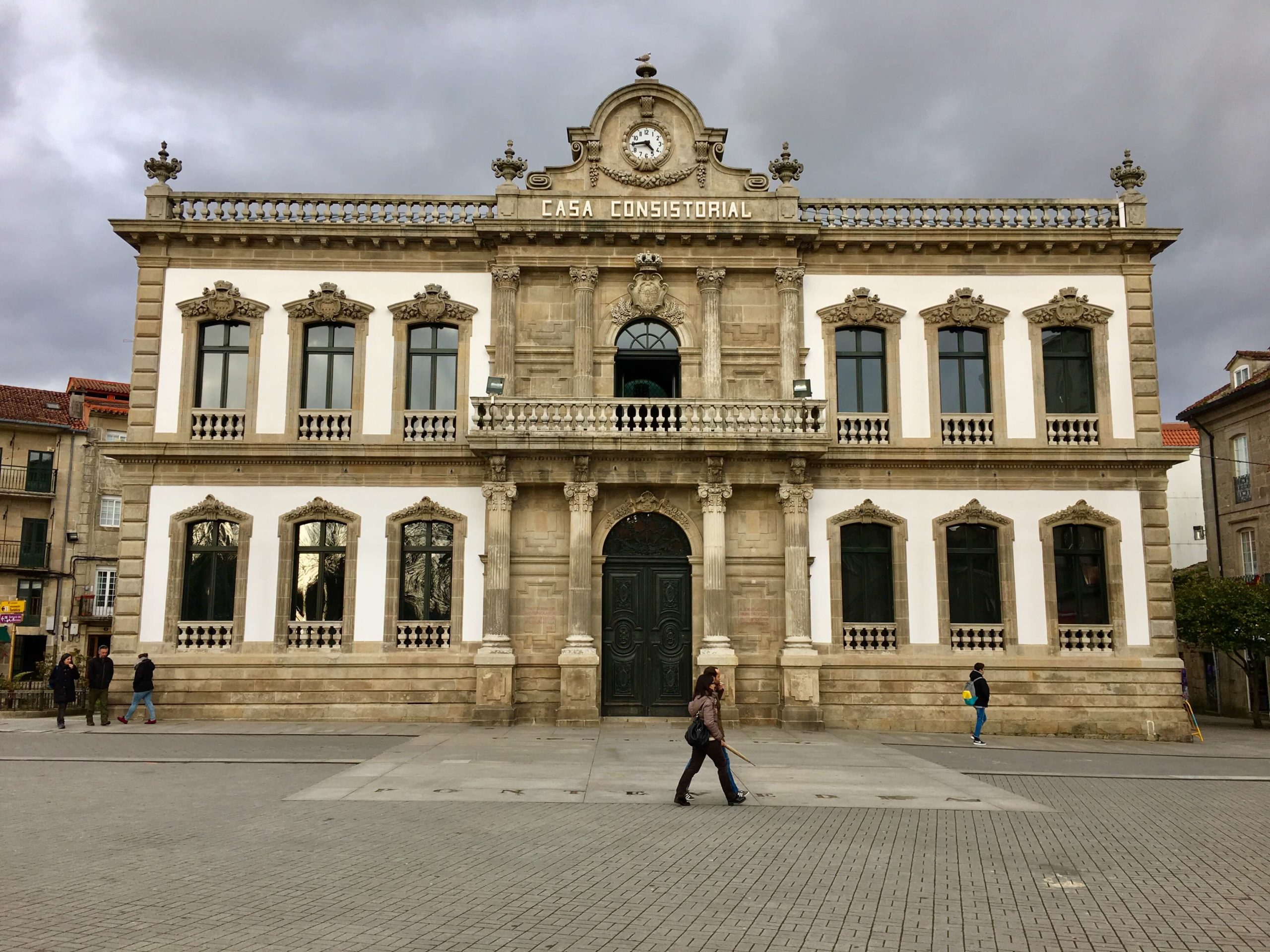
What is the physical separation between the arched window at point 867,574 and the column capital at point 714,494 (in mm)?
3179

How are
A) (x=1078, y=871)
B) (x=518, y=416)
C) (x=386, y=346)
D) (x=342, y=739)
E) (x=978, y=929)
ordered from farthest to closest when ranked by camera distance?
(x=386, y=346)
(x=518, y=416)
(x=342, y=739)
(x=1078, y=871)
(x=978, y=929)

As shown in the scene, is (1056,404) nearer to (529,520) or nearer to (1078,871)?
(529,520)

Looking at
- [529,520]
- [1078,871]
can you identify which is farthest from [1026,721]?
[1078,871]

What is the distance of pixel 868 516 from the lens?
74.0 feet

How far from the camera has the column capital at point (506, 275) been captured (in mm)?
22969

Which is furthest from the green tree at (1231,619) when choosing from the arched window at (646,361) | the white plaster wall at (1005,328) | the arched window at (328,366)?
the arched window at (328,366)

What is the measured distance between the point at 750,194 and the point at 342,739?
15429mm

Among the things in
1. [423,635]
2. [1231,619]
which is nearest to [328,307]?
[423,635]

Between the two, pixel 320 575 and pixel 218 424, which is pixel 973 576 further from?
pixel 218 424

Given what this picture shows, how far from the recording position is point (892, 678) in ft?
72.0

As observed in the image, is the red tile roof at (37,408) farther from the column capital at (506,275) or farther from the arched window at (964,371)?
the arched window at (964,371)

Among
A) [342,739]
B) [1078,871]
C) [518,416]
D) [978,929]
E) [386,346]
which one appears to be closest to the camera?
[978,929]

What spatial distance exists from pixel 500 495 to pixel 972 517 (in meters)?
11.1

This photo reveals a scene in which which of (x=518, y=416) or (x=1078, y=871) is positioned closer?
(x=1078, y=871)
